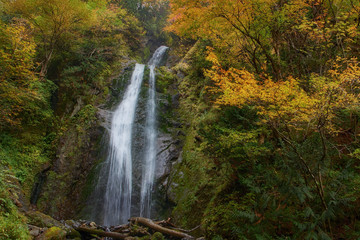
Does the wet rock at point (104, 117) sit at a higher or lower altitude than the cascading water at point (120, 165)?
higher

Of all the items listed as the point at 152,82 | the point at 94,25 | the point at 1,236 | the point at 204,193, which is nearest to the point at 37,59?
the point at 94,25

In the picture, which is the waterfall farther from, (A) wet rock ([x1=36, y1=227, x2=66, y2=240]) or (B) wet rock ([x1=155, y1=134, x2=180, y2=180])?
(A) wet rock ([x1=36, y1=227, x2=66, y2=240])

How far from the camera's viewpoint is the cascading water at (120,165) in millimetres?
9625

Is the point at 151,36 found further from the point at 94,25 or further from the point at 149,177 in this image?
the point at 149,177

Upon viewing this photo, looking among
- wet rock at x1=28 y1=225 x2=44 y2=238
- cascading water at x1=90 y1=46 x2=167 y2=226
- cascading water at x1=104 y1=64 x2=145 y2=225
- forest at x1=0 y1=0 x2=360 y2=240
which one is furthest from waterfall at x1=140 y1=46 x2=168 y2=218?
wet rock at x1=28 y1=225 x2=44 y2=238

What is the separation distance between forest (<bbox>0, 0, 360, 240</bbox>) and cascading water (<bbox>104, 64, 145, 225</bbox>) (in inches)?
33.3

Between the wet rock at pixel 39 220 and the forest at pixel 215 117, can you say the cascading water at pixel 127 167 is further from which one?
the wet rock at pixel 39 220

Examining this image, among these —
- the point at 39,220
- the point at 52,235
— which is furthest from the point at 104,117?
the point at 52,235

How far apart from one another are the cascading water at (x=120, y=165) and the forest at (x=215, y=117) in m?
0.84

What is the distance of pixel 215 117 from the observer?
7.71 meters

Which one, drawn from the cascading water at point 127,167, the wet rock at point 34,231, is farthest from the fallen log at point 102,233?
the wet rock at point 34,231

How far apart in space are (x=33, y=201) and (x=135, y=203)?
4682mm

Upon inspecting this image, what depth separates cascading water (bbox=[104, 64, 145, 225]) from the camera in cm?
962

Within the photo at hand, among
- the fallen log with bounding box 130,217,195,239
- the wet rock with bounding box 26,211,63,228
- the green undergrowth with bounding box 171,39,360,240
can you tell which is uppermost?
the green undergrowth with bounding box 171,39,360,240
